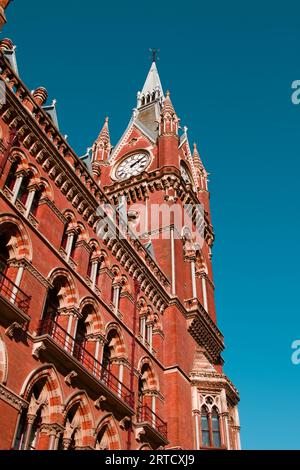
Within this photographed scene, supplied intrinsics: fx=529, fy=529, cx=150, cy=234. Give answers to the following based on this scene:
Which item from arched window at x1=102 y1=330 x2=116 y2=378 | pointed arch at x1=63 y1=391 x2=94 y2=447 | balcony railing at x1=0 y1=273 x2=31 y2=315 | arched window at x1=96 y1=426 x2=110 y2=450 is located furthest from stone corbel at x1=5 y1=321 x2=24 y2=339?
arched window at x1=102 y1=330 x2=116 y2=378

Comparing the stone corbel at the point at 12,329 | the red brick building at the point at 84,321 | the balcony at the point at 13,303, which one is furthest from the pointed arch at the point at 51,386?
the balcony at the point at 13,303

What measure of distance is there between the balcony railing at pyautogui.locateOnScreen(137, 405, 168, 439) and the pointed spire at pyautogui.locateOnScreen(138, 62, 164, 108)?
4246cm

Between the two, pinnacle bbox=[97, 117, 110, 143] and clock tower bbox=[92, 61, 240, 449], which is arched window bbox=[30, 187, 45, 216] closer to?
clock tower bbox=[92, 61, 240, 449]

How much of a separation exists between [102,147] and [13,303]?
32.5 meters

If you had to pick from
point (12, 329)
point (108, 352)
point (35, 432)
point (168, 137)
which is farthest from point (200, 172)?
point (35, 432)

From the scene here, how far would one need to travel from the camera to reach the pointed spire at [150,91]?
201ft

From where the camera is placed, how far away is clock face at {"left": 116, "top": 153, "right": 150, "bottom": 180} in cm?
4178

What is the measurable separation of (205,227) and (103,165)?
34.2 feet

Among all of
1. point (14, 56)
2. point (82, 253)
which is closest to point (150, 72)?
point (14, 56)

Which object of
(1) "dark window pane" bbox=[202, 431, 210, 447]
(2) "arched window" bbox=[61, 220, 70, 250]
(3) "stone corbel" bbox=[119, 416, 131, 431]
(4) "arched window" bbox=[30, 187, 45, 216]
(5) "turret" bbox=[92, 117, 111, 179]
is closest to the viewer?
(4) "arched window" bbox=[30, 187, 45, 216]

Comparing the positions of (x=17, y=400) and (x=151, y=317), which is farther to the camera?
(x=151, y=317)

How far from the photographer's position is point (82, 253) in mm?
21641

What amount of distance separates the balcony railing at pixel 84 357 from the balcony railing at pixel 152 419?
1.91 meters
